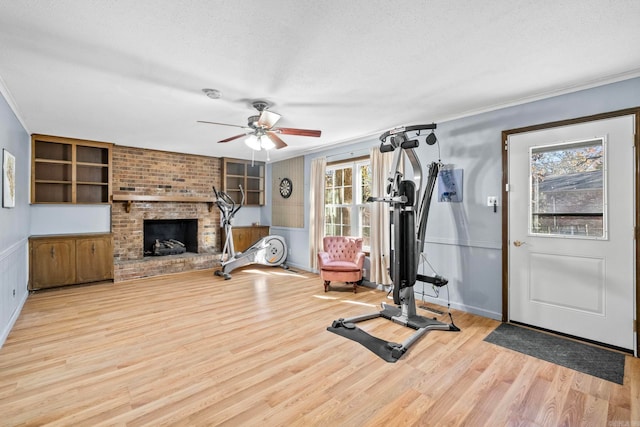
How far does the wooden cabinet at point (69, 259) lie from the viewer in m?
4.64

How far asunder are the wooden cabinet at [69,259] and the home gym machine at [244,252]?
A: 1984mm

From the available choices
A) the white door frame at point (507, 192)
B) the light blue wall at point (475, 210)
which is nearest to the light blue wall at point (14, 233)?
the light blue wall at point (475, 210)

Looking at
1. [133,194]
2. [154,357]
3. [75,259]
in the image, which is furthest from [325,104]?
[75,259]

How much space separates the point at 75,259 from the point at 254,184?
3950mm

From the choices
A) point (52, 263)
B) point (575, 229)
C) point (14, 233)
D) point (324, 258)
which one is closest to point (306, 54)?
point (575, 229)

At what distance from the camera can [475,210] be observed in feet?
12.2

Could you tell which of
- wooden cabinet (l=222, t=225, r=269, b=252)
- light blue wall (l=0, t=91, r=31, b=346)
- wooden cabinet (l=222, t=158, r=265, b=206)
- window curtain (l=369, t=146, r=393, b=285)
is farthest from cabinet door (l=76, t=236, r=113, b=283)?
window curtain (l=369, t=146, r=393, b=285)

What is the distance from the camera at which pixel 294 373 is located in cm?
237

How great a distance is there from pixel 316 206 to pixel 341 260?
131 cm

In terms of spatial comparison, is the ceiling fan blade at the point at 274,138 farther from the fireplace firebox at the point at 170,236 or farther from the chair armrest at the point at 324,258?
the fireplace firebox at the point at 170,236

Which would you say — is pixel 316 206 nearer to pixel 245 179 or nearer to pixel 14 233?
pixel 245 179

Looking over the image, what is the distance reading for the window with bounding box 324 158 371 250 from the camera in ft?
17.1

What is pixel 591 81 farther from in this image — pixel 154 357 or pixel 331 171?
pixel 154 357

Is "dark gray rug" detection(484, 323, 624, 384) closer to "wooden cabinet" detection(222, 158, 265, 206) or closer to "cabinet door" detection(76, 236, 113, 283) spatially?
"wooden cabinet" detection(222, 158, 265, 206)
